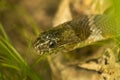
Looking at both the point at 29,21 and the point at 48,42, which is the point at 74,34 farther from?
the point at 29,21

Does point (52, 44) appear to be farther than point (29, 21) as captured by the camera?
No

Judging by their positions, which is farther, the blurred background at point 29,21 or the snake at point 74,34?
the blurred background at point 29,21

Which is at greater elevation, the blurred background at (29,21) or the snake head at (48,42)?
the blurred background at (29,21)

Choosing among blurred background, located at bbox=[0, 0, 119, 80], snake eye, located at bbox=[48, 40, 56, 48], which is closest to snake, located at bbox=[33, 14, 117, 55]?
snake eye, located at bbox=[48, 40, 56, 48]

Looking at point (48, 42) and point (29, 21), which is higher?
point (29, 21)

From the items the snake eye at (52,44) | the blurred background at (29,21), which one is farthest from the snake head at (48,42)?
the blurred background at (29,21)

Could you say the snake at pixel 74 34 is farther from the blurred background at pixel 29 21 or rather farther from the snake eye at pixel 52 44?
the blurred background at pixel 29 21

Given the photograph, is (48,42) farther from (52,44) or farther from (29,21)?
(29,21)

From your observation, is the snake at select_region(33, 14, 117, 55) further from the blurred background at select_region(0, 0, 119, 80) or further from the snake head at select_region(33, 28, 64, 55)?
the blurred background at select_region(0, 0, 119, 80)

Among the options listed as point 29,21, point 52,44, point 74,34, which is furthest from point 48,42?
point 29,21

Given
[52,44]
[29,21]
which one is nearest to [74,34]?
[52,44]
